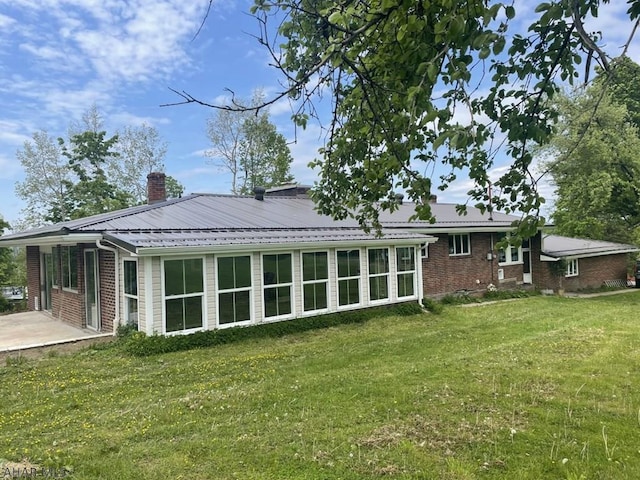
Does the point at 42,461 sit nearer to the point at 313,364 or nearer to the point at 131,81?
the point at 313,364

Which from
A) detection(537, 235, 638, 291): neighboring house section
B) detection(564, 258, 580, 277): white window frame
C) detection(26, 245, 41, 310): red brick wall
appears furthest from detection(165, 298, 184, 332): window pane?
detection(564, 258, 580, 277): white window frame

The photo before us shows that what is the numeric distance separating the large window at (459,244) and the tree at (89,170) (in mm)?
21903

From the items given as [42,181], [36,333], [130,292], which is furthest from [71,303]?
[42,181]

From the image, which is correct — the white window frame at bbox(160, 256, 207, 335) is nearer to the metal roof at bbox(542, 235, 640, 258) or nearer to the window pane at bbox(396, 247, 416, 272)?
the window pane at bbox(396, 247, 416, 272)

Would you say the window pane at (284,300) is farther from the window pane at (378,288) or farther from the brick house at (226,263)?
the window pane at (378,288)

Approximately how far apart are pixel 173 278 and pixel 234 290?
150 centimetres

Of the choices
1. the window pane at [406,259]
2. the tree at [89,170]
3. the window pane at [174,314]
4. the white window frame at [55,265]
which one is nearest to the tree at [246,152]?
the tree at [89,170]

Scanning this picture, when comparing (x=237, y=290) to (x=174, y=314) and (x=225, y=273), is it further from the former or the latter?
(x=174, y=314)

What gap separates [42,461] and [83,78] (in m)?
23.2

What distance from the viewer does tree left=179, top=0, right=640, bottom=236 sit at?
2.95m

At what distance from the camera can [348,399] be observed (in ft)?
18.1

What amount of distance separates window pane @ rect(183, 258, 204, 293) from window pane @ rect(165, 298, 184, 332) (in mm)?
343

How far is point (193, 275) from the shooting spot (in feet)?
32.1

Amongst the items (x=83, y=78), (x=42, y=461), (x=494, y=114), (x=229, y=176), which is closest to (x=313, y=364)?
(x=42, y=461)
